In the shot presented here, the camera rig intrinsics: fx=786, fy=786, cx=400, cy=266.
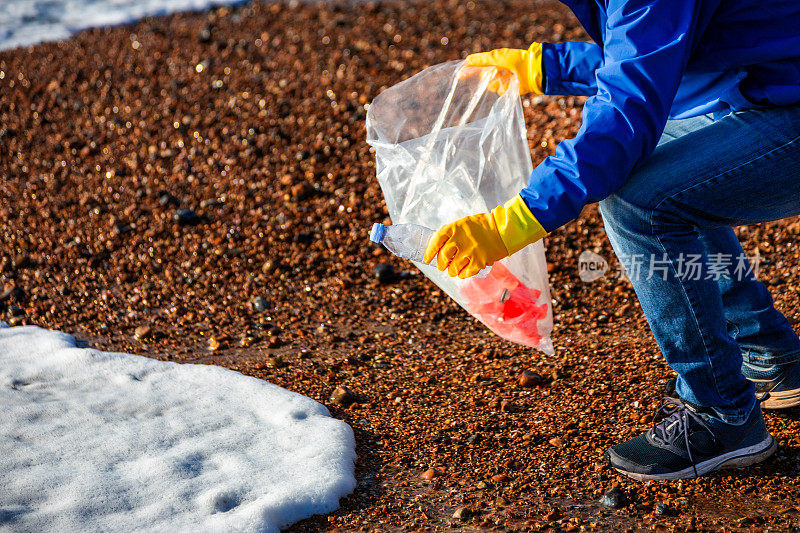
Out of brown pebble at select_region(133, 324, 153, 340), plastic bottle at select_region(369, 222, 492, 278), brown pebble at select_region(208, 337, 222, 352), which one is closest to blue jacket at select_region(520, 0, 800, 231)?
plastic bottle at select_region(369, 222, 492, 278)

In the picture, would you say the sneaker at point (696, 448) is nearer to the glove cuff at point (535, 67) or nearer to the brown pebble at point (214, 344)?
the glove cuff at point (535, 67)

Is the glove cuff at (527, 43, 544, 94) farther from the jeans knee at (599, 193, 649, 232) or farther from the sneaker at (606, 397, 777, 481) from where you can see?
the sneaker at (606, 397, 777, 481)

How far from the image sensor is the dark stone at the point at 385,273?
10.6ft

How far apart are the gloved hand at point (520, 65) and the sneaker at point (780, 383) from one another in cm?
104

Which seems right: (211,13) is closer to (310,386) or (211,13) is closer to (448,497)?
(310,386)

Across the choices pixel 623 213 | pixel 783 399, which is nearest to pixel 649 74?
pixel 623 213

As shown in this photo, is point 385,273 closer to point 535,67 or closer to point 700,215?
point 535,67

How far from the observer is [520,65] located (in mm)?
2320

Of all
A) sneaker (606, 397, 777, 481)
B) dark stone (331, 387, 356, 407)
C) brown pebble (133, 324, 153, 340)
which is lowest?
sneaker (606, 397, 777, 481)

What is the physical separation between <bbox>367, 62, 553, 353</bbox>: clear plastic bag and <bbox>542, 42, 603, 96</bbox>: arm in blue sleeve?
121 millimetres

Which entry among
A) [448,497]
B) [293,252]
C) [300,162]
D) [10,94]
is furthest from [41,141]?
[448,497]

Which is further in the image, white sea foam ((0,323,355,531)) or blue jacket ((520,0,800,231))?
white sea foam ((0,323,355,531))

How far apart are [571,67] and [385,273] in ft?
4.23

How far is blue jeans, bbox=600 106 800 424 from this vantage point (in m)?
1.75
